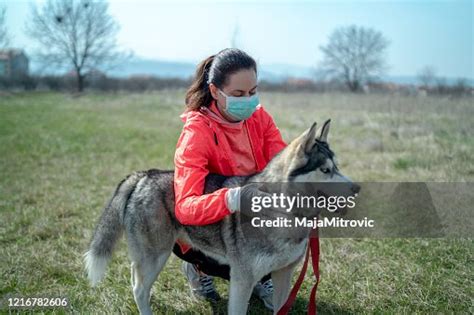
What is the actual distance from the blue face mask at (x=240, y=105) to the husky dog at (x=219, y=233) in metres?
0.58

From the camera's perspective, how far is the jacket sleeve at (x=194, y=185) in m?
3.02

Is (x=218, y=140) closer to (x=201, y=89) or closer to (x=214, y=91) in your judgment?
(x=214, y=91)

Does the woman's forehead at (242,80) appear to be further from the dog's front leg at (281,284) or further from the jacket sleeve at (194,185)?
the dog's front leg at (281,284)

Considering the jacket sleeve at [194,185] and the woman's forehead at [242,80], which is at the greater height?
the woman's forehead at [242,80]

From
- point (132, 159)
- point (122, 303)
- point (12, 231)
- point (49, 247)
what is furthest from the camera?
point (132, 159)

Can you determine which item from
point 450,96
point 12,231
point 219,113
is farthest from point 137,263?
point 450,96

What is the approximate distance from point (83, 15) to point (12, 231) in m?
13.7

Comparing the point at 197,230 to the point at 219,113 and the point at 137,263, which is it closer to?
the point at 137,263

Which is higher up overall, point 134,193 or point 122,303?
point 134,193

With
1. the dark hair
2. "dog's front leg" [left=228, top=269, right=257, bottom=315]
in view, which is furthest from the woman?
"dog's front leg" [left=228, top=269, right=257, bottom=315]

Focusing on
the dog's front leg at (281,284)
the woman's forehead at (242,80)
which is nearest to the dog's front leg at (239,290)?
the dog's front leg at (281,284)

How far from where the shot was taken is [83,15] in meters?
17.2

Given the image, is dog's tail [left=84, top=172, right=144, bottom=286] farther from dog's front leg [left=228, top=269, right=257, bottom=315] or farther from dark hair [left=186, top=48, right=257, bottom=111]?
dog's front leg [left=228, top=269, right=257, bottom=315]

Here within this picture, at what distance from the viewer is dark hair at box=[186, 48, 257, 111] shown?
3.47 m
